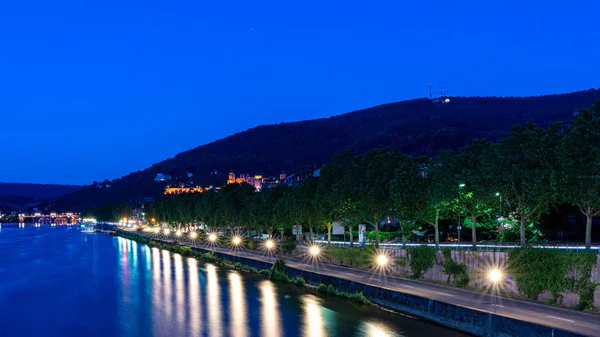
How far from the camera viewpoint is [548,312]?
2858cm

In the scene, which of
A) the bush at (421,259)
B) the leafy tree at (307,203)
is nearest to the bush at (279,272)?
the leafy tree at (307,203)

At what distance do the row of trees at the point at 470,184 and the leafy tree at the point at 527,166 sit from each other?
0.21 feet

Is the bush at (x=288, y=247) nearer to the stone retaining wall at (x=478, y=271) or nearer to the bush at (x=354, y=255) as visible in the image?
the bush at (x=354, y=255)

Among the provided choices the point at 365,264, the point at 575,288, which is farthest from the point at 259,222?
the point at 575,288

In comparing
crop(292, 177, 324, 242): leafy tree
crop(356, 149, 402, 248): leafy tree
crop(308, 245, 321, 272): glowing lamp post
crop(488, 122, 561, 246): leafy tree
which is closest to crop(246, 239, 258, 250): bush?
crop(292, 177, 324, 242): leafy tree

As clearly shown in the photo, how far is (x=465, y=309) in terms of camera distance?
29250mm

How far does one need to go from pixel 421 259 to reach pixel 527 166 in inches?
402

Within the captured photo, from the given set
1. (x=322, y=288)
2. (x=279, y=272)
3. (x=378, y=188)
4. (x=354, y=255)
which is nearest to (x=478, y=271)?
(x=322, y=288)

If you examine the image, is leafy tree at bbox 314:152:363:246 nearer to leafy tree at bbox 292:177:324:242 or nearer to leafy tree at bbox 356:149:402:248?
leafy tree at bbox 356:149:402:248

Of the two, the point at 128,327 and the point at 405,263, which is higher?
the point at 405,263

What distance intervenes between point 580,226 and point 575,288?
87.4 feet

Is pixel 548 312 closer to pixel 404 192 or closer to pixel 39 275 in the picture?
pixel 404 192

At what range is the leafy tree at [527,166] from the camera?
36750 mm

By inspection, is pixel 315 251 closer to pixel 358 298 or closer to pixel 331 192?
pixel 331 192
